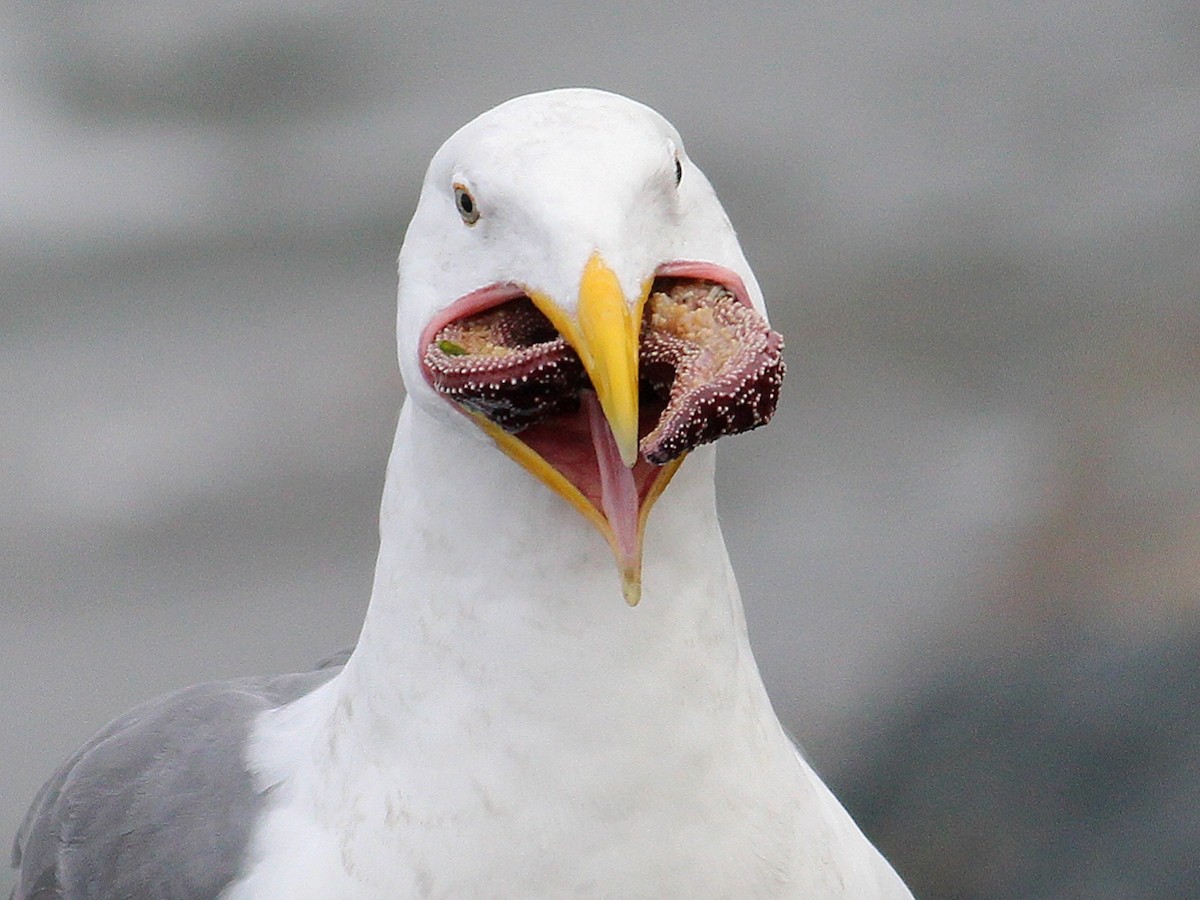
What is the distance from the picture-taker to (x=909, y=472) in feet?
6.70

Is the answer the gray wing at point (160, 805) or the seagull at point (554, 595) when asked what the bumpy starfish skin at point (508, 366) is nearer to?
the seagull at point (554, 595)

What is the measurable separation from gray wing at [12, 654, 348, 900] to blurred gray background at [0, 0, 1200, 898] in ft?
2.05

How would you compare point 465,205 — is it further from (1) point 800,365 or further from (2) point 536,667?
(1) point 800,365

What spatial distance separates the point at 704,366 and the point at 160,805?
20.8 inches

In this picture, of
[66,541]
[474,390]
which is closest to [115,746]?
[474,390]

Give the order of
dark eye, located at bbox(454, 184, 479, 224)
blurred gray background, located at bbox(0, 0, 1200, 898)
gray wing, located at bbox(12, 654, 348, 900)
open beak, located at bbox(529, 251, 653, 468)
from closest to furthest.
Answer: open beak, located at bbox(529, 251, 653, 468) → dark eye, located at bbox(454, 184, 479, 224) → gray wing, located at bbox(12, 654, 348, 900) → blurred gray background, located at bbox(0, 0, 1200, 898)

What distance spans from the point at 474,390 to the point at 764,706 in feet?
0.98

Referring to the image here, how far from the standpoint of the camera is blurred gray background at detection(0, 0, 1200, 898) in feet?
5.77

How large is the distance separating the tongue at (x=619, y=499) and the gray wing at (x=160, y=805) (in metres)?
0.36

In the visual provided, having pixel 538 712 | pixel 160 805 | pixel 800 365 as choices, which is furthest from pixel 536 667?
pixel 800 365

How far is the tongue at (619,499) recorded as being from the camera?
0.69 m

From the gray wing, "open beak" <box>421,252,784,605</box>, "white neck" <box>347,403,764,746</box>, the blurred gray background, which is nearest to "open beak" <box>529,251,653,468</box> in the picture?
"open beak" <box>421,252,784,605</box>

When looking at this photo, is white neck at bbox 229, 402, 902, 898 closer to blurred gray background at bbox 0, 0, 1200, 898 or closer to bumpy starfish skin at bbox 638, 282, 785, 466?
bumpy starfish skin at bbox 638, 282, 785, 466

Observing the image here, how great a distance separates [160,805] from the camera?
1.04 meters
